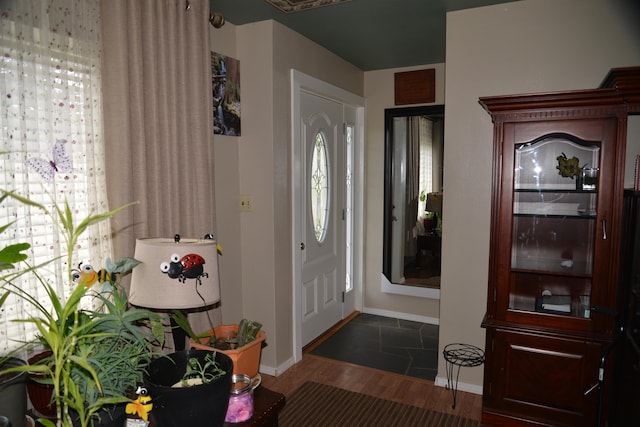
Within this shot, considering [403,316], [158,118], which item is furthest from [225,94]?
[403,316]

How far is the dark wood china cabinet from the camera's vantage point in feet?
7.23

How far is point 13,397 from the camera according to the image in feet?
3.50

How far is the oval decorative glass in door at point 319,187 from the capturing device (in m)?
3.69

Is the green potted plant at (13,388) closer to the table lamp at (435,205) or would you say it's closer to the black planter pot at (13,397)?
the black planter pot at (13,397)

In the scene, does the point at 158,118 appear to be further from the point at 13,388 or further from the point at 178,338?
the point at 13,388

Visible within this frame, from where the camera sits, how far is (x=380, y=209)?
176 inches

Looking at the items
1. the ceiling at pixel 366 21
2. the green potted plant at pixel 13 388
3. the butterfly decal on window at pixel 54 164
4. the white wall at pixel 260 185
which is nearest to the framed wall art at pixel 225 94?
the white wall at pixel 260 185

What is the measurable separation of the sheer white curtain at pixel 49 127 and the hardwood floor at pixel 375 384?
5.61 ft

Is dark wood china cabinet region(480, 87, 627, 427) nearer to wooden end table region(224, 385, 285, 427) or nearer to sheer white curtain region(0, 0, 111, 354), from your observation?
wooden end table region(224, 385, 285, 427)

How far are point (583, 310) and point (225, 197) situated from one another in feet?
7.55

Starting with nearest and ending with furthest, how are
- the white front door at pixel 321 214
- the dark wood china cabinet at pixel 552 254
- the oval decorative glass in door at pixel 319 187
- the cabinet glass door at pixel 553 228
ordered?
the dark wood china cabinet at pixel 552 254, the cabinet glass door at pixel 553 228, the white front door at pixel 321 214, the oval decorative glass in door at pixel 319 187

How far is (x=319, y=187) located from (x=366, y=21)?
4.60 feet

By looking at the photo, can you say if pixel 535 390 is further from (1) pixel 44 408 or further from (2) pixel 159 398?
(1) pixel 44 408

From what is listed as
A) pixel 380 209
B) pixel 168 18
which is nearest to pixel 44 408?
pixel 168 18
